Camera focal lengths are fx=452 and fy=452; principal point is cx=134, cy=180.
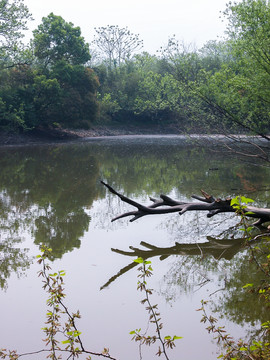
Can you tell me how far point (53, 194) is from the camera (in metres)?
12.5

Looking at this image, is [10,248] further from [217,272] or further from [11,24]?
[11,24]

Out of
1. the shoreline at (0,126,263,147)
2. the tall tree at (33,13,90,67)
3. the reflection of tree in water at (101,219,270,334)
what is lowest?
the reflection of tree in water at (101,219,270,334)

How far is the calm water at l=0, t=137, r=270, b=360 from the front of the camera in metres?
4.59

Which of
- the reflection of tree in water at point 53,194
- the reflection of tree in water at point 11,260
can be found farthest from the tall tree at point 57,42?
the reflection of tree in water at point 11,260

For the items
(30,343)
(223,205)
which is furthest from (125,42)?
(30,343)

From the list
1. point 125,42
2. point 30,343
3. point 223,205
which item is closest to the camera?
point 30,343

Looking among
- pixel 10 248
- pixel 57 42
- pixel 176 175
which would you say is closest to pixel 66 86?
pixel 57 42

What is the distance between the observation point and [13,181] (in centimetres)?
1516

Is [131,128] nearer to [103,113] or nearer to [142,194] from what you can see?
[103,113]

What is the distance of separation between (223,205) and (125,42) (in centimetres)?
5624

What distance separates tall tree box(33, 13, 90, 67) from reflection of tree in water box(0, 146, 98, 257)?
1767 centimetres

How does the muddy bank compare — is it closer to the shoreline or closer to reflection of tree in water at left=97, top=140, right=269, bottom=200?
the shoreline

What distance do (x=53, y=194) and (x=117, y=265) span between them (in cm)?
633

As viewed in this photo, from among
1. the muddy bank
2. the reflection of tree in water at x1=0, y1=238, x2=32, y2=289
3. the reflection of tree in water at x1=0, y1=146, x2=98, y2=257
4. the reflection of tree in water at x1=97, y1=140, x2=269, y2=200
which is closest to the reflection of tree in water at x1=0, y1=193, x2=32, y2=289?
the reflection of tree in water at x1=0, y1=238, x2=32, y2=289
